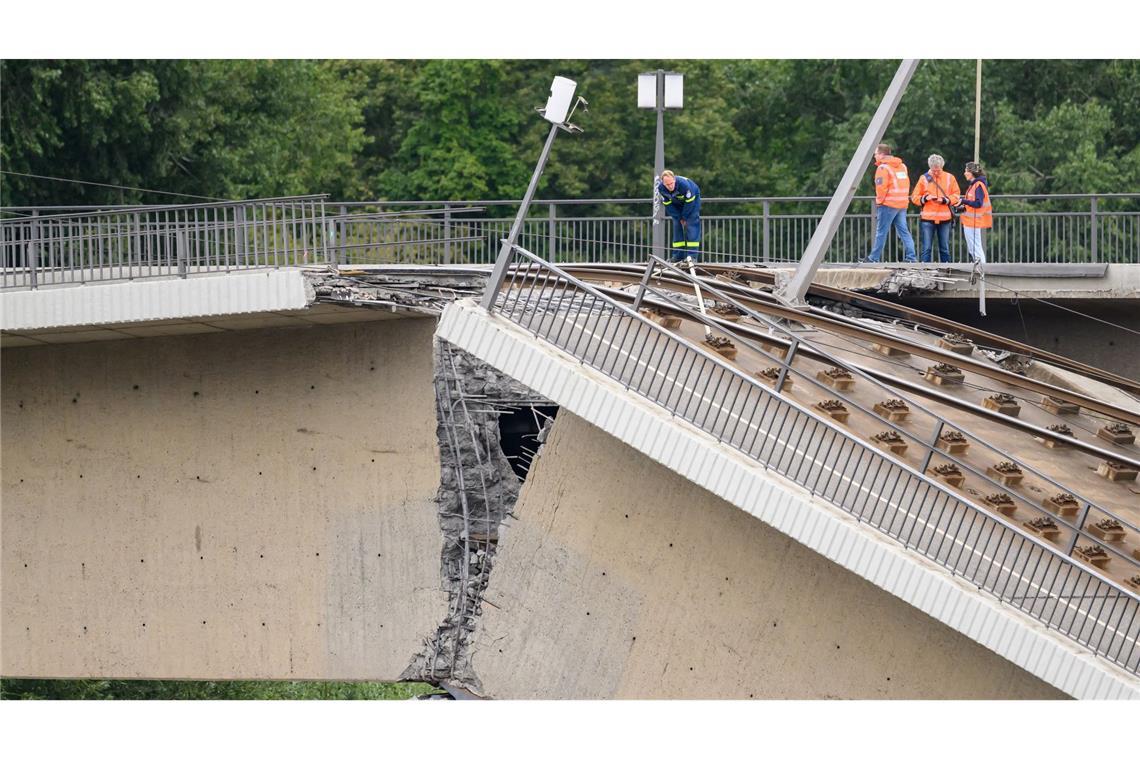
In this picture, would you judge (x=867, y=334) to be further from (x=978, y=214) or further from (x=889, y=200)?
(x=889, y=200)

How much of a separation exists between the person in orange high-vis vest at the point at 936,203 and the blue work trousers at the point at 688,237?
2.92 meters

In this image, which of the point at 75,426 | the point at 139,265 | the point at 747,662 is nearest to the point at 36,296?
the point at 139,265

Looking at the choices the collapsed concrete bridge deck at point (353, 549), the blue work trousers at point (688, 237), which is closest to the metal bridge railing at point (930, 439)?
the collapsed concrete bridge deck at point (353, 549)

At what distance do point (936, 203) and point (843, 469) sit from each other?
9.13 m

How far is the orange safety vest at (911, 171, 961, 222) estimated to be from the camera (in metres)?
24.2

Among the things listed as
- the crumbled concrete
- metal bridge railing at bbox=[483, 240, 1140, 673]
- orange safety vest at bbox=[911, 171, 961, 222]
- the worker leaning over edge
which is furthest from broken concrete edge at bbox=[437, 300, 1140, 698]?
orange safety vest at bbox=[911, 171, 961, 222]

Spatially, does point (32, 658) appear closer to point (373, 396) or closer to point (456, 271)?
point (373, 396)

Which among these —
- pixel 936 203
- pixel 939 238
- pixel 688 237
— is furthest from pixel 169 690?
pixel 936 203

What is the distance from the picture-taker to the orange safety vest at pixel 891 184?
23812mm

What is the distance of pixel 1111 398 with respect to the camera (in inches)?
869

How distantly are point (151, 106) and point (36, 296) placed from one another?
19989 millimetres

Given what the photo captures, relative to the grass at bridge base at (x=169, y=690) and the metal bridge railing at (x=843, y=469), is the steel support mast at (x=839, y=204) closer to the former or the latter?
the metal bridge railing at (x=843, y=469)

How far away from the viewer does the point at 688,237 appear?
2330 centimetres

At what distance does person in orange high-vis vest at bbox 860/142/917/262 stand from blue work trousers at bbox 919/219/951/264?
31 cm
